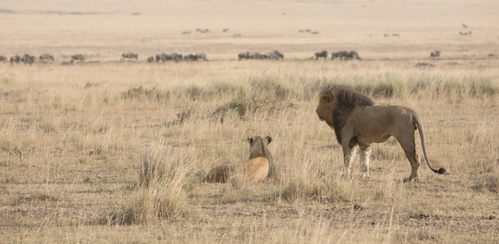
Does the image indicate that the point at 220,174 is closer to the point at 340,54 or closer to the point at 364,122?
the point at 364,122

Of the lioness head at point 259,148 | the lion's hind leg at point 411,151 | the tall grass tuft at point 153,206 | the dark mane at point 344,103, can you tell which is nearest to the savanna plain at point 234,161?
the tall grass tuft at point 153,206

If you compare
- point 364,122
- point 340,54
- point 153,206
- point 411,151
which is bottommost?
point 340,54

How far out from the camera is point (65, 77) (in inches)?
971

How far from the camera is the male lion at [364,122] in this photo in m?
8.01

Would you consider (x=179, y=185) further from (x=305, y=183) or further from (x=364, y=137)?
(x=364, y=137)

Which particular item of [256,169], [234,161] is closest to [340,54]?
[234,161]

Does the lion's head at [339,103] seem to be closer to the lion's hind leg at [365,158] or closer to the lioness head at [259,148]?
the lion's hind leg at [365,158]

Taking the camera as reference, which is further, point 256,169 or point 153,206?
point 256,169

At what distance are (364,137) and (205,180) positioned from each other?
7.00 feet

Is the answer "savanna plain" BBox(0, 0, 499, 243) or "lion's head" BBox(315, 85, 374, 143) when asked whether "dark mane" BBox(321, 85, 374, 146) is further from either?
"savanna plain" BBox(0, 0, 499, 243)

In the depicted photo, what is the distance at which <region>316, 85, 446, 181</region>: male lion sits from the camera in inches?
315

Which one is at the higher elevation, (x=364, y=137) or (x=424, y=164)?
(x=364, y=137)

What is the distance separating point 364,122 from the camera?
833 centimetres

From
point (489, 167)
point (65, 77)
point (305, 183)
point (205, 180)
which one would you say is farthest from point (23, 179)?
point (65, 77)
